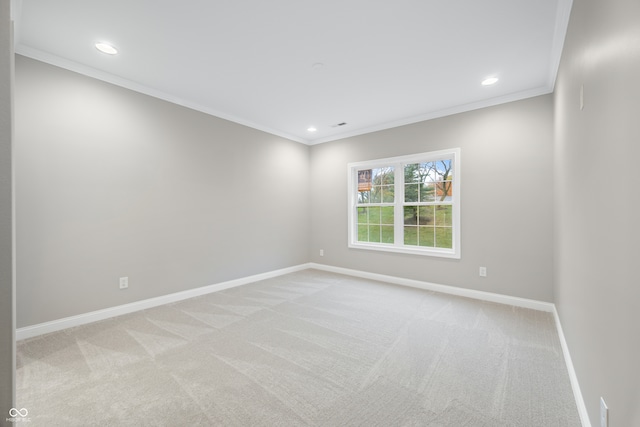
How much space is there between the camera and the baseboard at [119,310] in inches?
98.3

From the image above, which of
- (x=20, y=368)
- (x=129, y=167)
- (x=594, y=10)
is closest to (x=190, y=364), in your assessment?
(x=20, y=368)

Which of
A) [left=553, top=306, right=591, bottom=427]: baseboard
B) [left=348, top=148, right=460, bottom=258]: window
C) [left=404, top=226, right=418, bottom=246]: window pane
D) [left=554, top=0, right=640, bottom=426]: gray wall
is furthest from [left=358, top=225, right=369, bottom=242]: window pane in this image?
[left=554, top=0, right=640, bottom=426]: gray wall

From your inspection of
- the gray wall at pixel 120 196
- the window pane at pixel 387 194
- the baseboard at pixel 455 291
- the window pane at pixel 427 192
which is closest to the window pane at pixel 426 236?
the window pane at pixel 427 192

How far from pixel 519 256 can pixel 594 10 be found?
283 centimetres

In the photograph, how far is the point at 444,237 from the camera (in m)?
4.05

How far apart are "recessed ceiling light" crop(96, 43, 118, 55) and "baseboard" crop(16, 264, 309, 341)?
2.71m

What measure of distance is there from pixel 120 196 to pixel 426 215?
425cm

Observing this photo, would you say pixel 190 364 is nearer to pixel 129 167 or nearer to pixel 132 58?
pixel 129 167

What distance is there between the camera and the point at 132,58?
2.66 meters

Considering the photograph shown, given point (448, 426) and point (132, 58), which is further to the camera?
point (132, 58)

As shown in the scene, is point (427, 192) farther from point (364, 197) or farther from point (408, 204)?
point (364, 197)

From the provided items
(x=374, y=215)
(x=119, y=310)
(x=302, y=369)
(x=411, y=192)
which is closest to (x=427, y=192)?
(x=411, y=192)

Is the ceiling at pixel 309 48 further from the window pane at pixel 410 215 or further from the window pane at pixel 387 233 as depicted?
the window pane at pixel 387 233

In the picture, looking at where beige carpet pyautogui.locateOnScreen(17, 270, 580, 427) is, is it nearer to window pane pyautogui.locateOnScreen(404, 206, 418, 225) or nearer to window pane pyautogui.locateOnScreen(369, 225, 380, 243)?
window pane pyautogui.locateOnScreen(404, 206, 418, 225)
